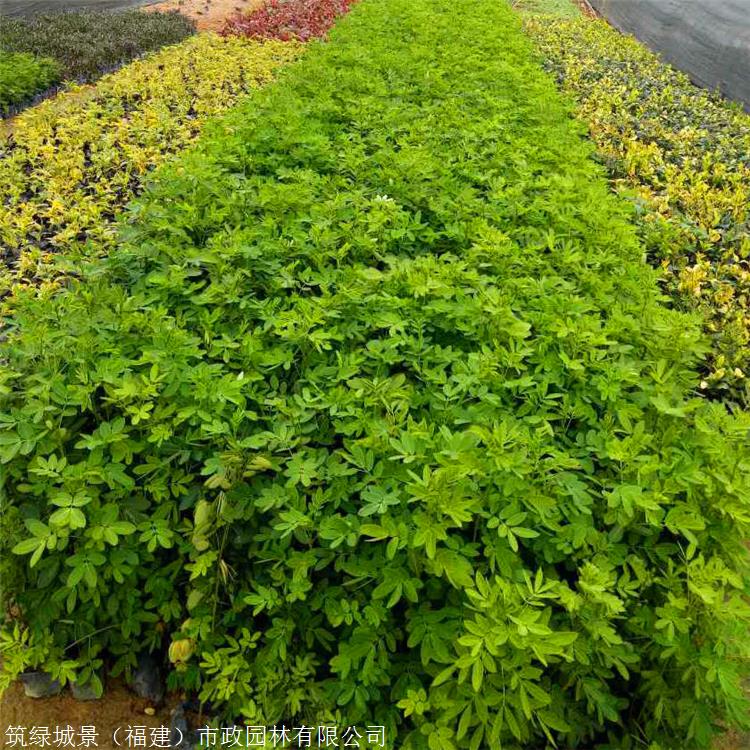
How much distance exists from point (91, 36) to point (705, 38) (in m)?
12.0

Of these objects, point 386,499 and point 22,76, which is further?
point 22,76

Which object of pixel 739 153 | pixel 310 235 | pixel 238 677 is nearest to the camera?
pixel 238 677

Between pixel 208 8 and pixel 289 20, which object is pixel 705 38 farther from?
pixel 208 8

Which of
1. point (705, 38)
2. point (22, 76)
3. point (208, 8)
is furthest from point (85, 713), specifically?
point (208, 8)

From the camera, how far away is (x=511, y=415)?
2207 millimetres

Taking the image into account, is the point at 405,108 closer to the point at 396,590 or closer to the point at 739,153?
the point at 739,153

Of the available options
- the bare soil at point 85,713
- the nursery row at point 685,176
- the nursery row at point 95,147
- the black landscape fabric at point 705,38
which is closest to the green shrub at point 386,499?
the bare soil at point 85,713

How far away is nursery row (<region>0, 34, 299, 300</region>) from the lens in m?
4.59

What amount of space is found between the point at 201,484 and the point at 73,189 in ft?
14.4

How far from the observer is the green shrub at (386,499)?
1807 millimetres

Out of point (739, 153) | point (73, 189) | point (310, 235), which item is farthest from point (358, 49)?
point (310, 235)

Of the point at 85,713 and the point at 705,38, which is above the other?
the point at 705,38

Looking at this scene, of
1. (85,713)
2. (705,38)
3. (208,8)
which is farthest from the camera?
(208,8)

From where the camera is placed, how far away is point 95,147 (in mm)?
6145
